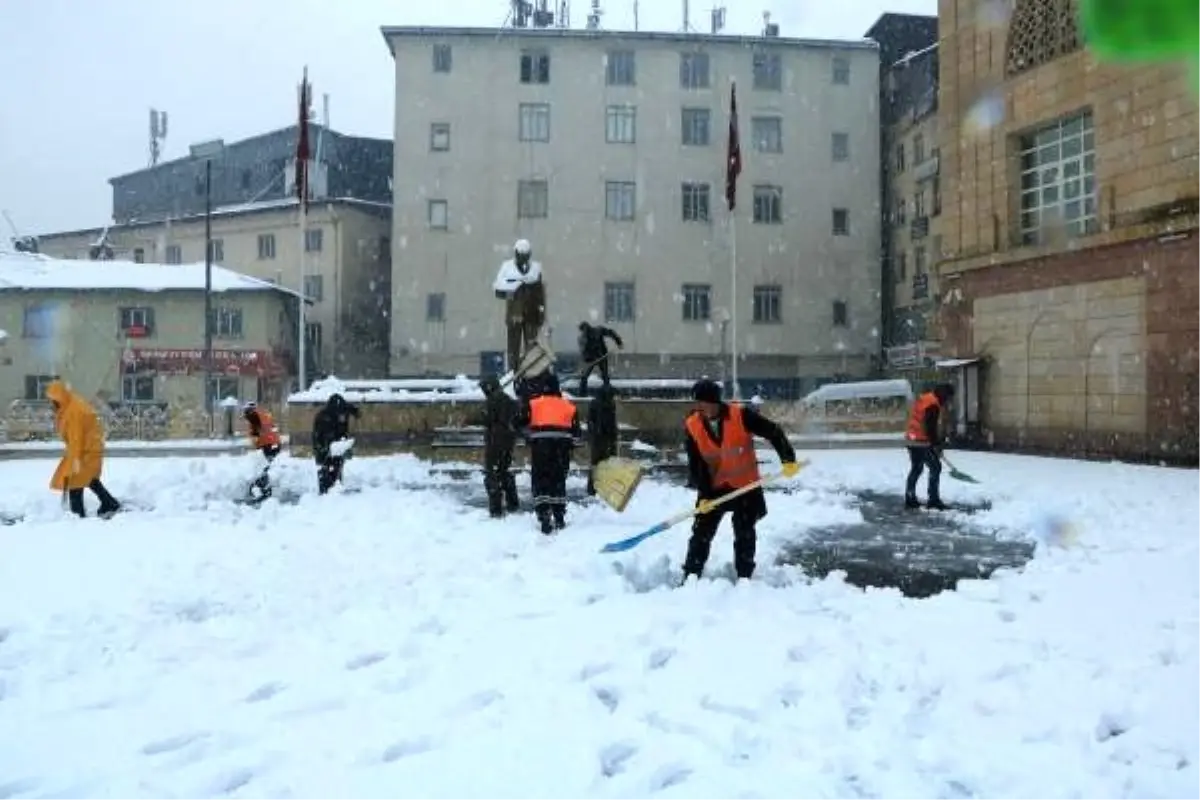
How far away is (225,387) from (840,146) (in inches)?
1075

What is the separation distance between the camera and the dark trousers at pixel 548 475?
30.8ft

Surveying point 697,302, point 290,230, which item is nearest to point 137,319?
point 290,230

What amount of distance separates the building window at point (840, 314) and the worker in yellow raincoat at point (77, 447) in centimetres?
3437

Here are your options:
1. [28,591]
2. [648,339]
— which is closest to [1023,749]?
[28,591]

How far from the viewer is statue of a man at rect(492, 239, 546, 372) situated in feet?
50.6

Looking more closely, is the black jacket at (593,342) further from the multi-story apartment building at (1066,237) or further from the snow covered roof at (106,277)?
the snow covered roof at (106,277)

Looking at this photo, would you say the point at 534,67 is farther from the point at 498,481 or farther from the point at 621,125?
the point at 498,481

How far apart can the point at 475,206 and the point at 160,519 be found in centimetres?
3041

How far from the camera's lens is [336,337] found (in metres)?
43.4

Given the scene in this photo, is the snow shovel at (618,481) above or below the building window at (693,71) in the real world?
below

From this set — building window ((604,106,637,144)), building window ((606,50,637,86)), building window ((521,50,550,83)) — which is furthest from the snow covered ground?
building window ((606,50,637,86))

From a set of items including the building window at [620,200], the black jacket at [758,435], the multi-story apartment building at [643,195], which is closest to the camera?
the black jacket at [758,435]

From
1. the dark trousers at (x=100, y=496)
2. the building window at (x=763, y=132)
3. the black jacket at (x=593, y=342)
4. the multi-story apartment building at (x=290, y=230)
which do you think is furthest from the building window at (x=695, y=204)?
the dark trousers at (x=100, y=496)

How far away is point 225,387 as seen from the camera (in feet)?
134
